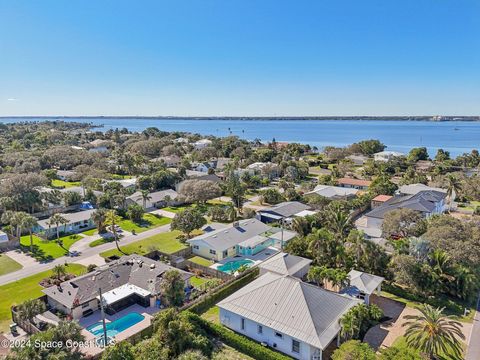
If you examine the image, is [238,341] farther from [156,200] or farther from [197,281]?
[156,200]

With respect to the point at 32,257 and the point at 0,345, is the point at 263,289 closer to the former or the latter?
the point at 0,345

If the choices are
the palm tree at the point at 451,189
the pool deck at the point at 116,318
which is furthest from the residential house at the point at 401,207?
the pool deck at the point at 116,318

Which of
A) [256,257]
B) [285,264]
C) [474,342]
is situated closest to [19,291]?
[256,257]

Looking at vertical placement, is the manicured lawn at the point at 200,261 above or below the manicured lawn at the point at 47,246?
above

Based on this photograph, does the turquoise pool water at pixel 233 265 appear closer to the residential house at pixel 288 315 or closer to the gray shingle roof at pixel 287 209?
the residential house at pixel 288 315

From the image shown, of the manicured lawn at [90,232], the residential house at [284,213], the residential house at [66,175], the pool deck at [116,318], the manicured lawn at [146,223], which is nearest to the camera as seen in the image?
the pool deck at [116,318]

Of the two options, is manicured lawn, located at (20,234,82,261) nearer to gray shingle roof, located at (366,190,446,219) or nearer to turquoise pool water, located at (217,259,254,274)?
turquoise pool water, located at (217,259,254,274)

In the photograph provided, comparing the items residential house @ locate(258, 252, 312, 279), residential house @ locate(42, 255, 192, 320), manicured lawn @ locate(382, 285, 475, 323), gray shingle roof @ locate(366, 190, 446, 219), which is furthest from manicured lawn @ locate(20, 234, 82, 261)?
gray shingle roof @ locate(366, 190, 446, 219)
